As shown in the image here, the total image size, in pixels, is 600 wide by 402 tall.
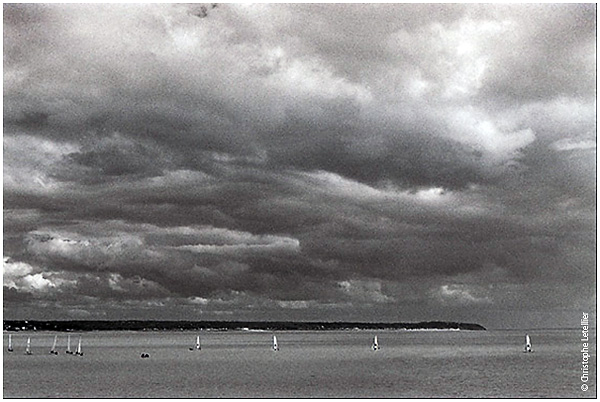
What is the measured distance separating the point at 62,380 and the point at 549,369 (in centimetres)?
4996

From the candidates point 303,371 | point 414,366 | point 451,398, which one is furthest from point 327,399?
point 414,366

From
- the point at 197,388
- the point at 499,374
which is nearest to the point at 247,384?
the point at 197,388

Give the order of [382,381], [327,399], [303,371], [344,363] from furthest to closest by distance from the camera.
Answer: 1. [344,363]
2. [303,371]
3. [382,381]
4. [327,399]

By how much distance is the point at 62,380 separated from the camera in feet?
234

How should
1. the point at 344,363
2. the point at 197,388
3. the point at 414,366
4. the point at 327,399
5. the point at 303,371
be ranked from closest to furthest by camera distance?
the point at 327,399, the point at 197,388, the point at 303,371, the point at 414,366, the point at 344,363

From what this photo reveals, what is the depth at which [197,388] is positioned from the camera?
61781mm

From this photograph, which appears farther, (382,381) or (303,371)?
(303,371)

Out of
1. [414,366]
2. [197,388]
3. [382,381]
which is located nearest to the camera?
[197,388]

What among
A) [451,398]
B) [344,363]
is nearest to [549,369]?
[344,363]

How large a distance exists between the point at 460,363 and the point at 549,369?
12922mm

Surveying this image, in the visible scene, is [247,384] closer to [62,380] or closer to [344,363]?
[62,380]

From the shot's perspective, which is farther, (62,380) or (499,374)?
(499,374)

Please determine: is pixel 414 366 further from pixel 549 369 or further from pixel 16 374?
pixel 16 374

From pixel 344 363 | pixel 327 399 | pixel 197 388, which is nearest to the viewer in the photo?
pixel 327 399
